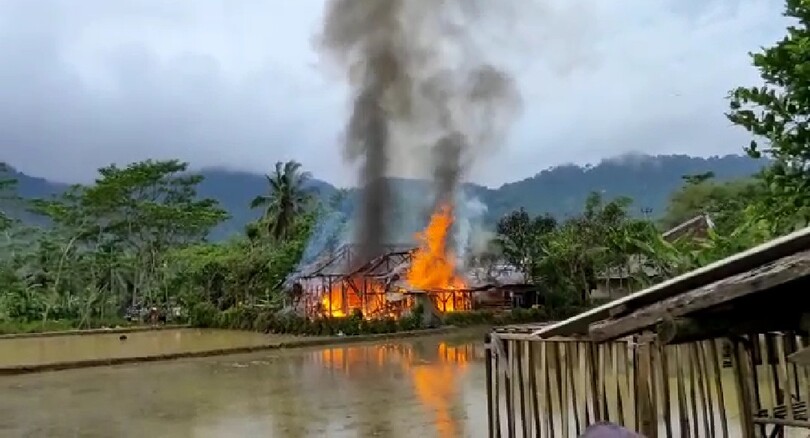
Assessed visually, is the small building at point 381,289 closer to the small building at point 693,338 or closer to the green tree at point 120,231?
the green tree at point 120,231

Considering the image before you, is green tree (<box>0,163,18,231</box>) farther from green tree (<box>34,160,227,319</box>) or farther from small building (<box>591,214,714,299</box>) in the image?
small building (<box>591,214,714,299</box>)

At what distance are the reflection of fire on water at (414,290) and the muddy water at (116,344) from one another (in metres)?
4.17

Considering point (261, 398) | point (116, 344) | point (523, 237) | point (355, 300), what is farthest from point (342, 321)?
point (261, 398)

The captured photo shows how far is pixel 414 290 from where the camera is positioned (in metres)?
27.1

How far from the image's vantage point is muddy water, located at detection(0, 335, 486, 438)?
9281 mm

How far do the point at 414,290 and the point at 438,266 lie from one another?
15.1ft

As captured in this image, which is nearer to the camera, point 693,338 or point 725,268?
point 725,268

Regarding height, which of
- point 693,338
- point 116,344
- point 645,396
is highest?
point 116,344

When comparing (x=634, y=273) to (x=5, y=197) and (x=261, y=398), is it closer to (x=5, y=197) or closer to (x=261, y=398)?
(x=261, y=398)

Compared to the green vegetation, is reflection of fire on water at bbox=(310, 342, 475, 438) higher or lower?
lower

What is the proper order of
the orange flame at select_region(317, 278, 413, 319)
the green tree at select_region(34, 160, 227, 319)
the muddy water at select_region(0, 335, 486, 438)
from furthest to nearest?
the green tree at select_region(34, 160, 227, 319) → the orange flame at select_region(317, 278, 413, 319) → the muddy water at select_region(0, 335, 486, 438)

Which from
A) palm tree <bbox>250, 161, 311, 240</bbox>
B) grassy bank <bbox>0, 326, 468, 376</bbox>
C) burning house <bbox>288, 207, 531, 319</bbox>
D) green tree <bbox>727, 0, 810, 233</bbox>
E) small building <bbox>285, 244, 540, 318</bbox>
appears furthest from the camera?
palm tree <bbox>250, 161, 311, 240</bbox>

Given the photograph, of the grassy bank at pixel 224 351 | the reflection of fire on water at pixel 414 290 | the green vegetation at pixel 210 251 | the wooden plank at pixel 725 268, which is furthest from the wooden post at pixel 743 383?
the reflection of fire on water at pixel 414 290

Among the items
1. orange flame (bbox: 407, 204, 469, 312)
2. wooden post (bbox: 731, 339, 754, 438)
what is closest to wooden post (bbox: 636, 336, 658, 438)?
wooden post (bbox: 731, 339, 754, 438)
